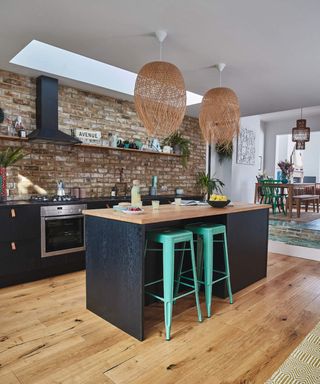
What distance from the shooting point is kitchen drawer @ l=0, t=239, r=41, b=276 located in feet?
10.4

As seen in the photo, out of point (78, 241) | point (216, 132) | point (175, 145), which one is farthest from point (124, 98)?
point (78, 241)

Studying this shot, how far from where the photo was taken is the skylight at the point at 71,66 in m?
3.48

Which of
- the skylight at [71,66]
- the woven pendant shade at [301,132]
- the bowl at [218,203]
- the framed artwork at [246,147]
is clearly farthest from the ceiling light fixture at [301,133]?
the bowl at [218,203]

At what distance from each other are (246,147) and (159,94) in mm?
5954

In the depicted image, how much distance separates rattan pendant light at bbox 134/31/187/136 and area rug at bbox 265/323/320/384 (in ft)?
6.62

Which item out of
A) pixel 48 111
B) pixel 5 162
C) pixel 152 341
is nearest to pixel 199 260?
pixel 152 341

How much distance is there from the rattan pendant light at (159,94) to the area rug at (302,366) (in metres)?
2.02

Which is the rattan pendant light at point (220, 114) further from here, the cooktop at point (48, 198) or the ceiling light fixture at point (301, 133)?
the ceiling light fixture at point (301, 133)

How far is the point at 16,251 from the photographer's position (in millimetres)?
3236

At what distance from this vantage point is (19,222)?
324cm

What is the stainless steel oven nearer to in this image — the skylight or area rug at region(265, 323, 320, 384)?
the skylight

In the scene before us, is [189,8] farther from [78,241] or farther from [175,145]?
[175,145]

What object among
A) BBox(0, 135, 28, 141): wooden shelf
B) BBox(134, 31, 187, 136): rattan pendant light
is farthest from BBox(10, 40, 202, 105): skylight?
BBox(134, 31, 187, 136): rattan pendant light

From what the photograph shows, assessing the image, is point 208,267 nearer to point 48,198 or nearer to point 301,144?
point 48,198
